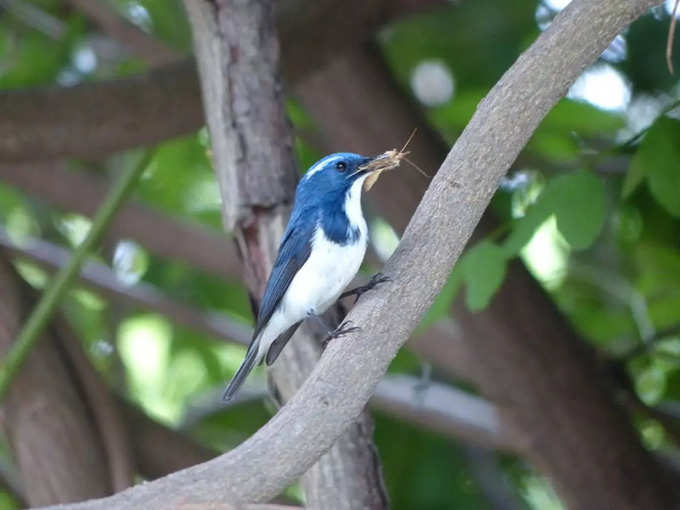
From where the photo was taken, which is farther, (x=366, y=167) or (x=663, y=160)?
(x=366, y=167)

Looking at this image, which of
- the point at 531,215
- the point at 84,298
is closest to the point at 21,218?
the point at 84,298

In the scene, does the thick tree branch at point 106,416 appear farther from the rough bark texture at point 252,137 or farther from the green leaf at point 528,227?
the green leaf at point 528,227

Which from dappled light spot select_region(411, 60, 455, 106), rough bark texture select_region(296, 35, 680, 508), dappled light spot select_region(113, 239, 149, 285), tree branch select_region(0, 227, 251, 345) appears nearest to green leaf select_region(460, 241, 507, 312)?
rough bark texture select_region(296, 35, 680, 508)

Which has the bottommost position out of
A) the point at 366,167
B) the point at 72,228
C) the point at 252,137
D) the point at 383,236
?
the point at 366,167

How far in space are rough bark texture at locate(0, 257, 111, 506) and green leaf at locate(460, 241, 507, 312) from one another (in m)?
2.02

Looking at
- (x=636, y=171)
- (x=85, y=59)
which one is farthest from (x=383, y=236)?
(x=636, y=171)

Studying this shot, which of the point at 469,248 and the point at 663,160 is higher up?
the point at 469,248

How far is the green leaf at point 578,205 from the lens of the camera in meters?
3.48

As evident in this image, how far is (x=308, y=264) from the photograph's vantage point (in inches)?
150

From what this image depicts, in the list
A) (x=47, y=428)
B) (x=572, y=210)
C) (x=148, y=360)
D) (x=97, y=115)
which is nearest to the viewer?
(x=572, y=210)

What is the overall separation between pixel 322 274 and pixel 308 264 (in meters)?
0.05

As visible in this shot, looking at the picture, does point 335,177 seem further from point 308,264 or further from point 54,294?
point 54,294

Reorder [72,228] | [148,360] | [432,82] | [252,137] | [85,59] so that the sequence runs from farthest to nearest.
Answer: [148,360] < [72,228] < [85,59] < [432,82] < [252,137]

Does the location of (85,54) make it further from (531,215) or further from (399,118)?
(531,215)
